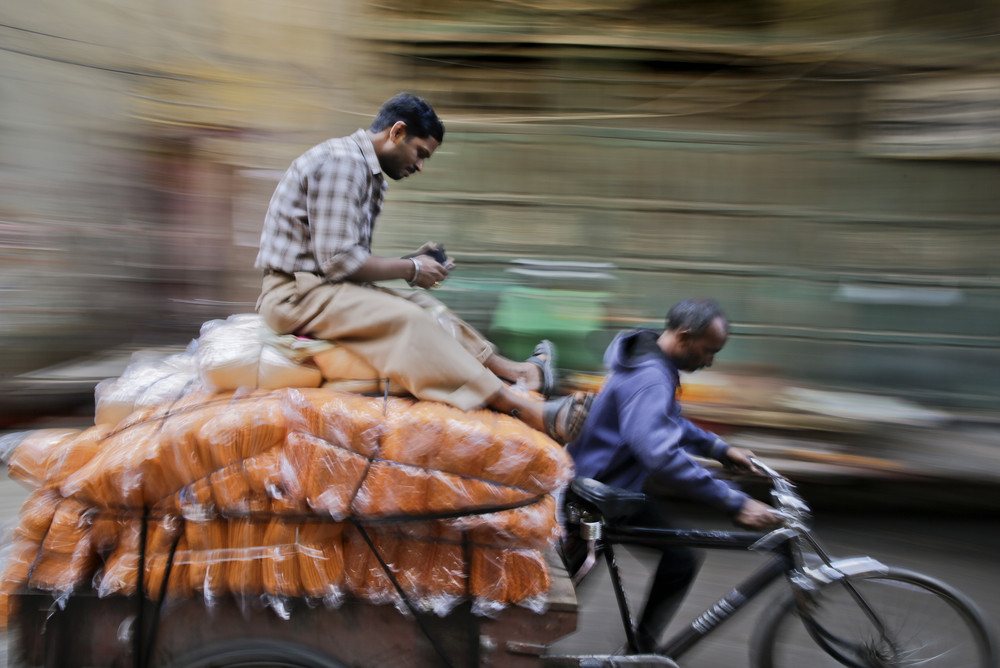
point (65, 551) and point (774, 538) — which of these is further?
point (774, 538)

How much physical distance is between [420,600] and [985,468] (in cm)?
361

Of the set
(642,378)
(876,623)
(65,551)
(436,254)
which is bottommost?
(876,623)

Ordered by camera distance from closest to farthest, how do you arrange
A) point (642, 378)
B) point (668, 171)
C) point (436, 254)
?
point (642, 378)
point (436, 254)
point (668, 171)

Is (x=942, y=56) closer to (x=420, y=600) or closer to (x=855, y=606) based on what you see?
(x=855, y=606)

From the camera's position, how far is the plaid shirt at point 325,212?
2104 millimetres

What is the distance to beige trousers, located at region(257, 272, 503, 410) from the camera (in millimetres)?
2006

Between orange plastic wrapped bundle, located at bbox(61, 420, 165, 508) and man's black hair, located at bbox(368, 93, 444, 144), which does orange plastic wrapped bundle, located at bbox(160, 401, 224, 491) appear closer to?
orange plastic wrapped bundle, located at bbox(61, 420, 165, 508)

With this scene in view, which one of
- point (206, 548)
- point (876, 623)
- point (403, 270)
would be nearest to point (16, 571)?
point (206, 548)

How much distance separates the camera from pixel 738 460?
2.46m

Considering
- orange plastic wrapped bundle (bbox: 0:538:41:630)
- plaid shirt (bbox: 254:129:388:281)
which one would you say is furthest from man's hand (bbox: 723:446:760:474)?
orange plastic wrapped bundle (bbox: 0:538:41:630)

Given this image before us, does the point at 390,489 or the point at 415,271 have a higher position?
the point at 415,271

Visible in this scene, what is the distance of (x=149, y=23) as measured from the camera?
233 inches

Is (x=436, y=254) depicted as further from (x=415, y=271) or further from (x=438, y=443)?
(x=438, y=443)

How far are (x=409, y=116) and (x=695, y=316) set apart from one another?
111 cm
